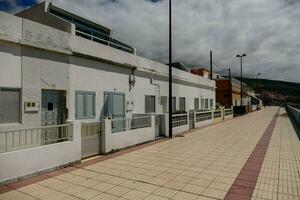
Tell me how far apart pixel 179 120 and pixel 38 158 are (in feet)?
33.6

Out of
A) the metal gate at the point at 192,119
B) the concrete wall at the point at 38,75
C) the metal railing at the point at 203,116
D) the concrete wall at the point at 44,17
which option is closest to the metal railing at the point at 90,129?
the concrete wall at the point at 38,75

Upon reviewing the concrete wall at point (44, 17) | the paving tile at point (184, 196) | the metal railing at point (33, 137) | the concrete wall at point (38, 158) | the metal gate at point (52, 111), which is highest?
the concrete wall at point (44, 17)

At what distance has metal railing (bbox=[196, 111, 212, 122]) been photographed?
19.1m

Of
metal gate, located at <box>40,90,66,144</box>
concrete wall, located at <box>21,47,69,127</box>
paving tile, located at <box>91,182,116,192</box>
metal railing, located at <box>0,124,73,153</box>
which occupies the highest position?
concrete wall, located at <box>21,47,69,127</box>

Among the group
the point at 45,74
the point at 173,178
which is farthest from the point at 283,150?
the point at 45,74

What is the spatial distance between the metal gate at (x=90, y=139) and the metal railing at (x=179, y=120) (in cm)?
640

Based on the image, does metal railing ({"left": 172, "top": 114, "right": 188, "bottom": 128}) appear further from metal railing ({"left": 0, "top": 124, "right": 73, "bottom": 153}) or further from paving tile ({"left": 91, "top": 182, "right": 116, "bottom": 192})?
paving tile ({"left": 91, "top": 182, "right": 116, "bottom": 192})

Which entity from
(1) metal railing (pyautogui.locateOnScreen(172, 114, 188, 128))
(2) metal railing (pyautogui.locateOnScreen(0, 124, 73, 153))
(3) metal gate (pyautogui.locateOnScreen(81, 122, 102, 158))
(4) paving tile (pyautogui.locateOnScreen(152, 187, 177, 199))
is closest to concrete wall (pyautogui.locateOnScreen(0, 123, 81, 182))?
(2) metal railing (pyautogui.locateOnScreen(0, 124, 73, 153))

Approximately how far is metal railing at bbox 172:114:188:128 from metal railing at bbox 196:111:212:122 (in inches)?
95.7

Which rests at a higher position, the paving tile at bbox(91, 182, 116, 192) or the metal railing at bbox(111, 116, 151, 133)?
the metal railing at bbox(111, 116, 151, 133)

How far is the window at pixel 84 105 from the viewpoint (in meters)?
10.5

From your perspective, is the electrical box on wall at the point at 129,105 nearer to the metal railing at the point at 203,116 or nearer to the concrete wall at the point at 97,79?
the concrete wall at the point at 97,79

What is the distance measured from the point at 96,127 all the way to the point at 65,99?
1.76 metres

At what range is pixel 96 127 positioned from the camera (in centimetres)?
927
